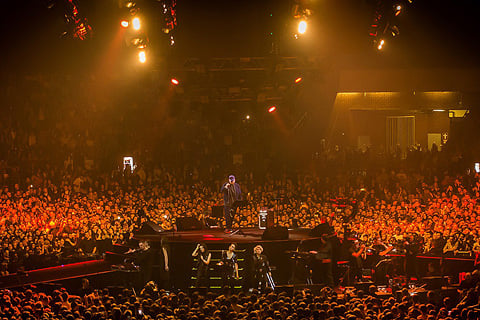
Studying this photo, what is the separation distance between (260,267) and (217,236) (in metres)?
1.63

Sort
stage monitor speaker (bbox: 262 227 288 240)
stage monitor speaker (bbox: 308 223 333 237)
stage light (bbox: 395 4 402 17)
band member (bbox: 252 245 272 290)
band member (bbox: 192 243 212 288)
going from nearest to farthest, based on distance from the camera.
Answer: band member (bbox: 252 245 272 290)
band member (bbox: 192 243 212 288)
stage monitor speaker (bbox: 262 227 288 240)
stage light (bbox: 395 4 402 17)
stage monitor speaker (bbox: 308 223 333 237)

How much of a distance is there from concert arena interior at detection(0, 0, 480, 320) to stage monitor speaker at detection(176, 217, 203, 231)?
0.25 ft

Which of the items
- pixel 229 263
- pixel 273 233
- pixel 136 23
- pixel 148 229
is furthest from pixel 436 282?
pixel 136 23

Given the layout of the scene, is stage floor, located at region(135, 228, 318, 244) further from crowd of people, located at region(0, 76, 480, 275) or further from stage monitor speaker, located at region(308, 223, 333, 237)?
crowd of people, located at region(0, 76, 480, 275)

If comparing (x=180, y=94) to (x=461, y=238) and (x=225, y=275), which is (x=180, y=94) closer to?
(x=225, y=275)

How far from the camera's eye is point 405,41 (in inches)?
731

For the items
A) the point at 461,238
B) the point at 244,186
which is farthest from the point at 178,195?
the point at 461,238

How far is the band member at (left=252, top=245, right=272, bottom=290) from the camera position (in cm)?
1208

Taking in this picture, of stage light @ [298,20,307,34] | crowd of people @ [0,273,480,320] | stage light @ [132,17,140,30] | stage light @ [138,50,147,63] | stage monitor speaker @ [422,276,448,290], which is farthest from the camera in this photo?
stage light @ [138,50,147,63]

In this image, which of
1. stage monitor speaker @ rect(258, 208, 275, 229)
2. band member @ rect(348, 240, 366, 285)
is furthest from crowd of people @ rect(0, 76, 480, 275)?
stage monitor speaker @ rect(258, 208, 275, 229)

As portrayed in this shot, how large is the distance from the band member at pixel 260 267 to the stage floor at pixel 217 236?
Result: 0.33 meters

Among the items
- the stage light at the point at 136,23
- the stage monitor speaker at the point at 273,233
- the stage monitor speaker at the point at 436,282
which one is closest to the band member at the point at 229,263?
the stage monitor speaker at the point at 273,233

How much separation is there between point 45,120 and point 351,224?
10.6 metres

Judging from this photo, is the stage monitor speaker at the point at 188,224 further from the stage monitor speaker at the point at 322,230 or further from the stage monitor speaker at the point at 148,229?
the stage monitor speaker at the point at 322,230
